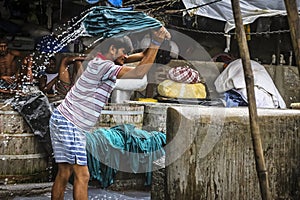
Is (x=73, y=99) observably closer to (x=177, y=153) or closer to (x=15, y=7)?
(x=177, y=153)

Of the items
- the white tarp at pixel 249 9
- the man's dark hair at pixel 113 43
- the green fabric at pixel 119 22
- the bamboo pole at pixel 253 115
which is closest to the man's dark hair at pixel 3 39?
the white tarp at pixel 249 9

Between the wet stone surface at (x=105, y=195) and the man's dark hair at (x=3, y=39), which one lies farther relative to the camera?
the man's dark hair at (x=3, y=39)

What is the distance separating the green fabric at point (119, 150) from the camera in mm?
6148

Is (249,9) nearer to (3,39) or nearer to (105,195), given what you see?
(105,195)

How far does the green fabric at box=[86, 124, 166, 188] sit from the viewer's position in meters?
6.15

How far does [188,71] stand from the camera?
29.7ft

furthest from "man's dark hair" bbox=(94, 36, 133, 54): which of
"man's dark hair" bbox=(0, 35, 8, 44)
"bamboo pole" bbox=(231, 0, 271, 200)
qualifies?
"man's dark hair" bbox=(0, 35, 8, 44)

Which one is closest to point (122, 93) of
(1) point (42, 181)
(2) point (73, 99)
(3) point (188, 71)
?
(3) point (188, 71)

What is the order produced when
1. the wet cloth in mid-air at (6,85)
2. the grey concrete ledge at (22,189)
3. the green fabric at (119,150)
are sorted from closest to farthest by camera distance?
1. the grey concrete ledge at (22,189)
2. the green fabric at (119,150)
3. the wet cloth in mid-air at (6,85)

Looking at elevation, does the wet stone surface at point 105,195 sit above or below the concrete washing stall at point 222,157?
below

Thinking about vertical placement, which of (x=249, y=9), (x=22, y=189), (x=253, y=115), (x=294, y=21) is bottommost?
A: (x=22, y=189)

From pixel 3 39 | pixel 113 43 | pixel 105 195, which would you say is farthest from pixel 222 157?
pixel 3 39

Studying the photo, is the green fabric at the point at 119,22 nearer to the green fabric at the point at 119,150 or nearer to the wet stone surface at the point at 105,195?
the green fabric at the point at 119,150

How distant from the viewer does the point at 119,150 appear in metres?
6.24
